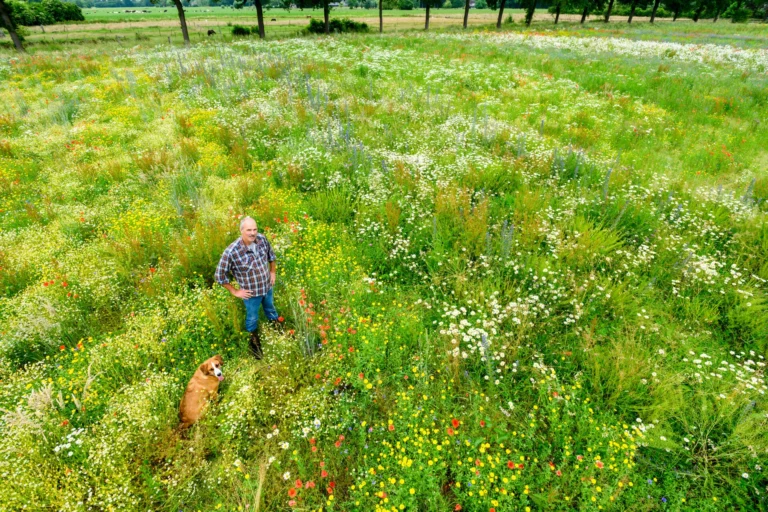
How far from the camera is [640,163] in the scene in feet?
25.9

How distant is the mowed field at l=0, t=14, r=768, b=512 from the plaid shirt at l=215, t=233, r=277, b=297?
635mm

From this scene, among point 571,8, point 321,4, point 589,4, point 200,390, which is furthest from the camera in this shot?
point 571,8

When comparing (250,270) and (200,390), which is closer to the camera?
(200,390)

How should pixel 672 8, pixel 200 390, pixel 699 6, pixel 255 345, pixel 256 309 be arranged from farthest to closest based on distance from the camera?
pixel 699 6, pixel 672 8, pixel 255 345, pixel 256 309, pixel 200 390

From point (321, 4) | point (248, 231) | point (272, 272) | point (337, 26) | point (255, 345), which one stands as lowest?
point (255, 345)

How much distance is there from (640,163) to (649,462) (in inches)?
281

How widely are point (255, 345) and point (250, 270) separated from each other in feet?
3.61

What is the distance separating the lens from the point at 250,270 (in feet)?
13.5

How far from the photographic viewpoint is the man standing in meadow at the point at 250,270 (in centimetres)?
408

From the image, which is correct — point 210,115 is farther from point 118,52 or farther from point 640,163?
point 118,52

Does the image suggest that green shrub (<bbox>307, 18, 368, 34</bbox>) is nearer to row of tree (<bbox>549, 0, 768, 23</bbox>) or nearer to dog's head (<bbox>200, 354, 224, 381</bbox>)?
row of tree (<bbox>549, 0, 768, 23</bbox>)

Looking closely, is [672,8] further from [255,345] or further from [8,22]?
[8,22]

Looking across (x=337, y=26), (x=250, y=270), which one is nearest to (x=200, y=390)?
(x=250, y=270)

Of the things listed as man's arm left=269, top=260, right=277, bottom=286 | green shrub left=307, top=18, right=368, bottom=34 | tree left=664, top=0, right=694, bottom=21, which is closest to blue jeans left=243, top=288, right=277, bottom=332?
man's arm left=269, top=260, right=277, bottom=286
